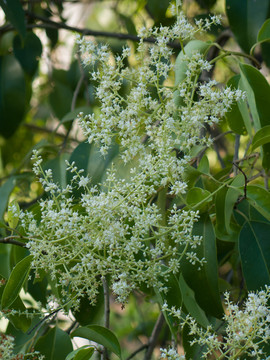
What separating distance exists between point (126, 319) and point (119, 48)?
1786 mm

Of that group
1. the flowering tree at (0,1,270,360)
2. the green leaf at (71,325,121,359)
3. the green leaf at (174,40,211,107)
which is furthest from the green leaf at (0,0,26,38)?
the green leaf at (71,325,121,359)

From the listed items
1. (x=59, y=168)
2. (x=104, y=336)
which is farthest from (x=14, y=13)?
(x=104, y=336)

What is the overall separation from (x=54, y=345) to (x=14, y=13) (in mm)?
823

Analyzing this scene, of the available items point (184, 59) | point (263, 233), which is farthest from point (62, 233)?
point (263, 233)

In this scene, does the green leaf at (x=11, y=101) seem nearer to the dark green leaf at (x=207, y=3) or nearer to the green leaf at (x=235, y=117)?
the dark green leaf at (x=207, y=3)

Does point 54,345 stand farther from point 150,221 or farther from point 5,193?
point 5,193

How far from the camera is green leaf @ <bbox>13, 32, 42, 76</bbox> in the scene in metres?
1.93

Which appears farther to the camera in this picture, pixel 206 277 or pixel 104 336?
pixel 206 277

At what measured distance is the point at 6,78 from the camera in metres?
1.90

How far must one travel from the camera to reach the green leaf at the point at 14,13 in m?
1.38

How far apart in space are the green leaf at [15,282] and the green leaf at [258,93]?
1.51ft

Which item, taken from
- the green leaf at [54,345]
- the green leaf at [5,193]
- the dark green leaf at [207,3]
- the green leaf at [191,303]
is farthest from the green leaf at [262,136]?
the dark green leaf at [207,3]

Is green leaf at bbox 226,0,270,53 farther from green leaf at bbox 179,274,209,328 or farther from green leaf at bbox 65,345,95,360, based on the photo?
green leaf at bbox 65,345,95,360

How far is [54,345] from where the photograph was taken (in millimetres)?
1046
